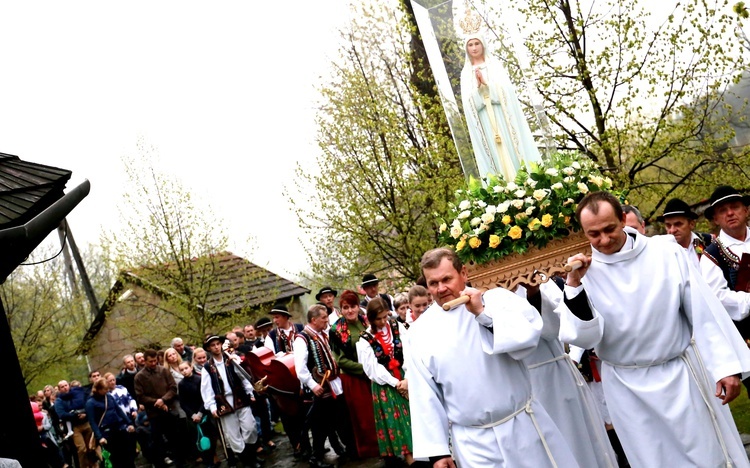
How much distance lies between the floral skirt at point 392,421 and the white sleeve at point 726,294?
4.53 metres

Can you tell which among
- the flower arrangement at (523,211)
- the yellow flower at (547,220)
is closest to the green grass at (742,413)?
the flower arrangement at (523,211)

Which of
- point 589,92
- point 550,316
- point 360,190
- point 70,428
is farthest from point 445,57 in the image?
point 70,428

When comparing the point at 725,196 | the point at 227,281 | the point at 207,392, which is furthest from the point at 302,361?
the point at 227,281

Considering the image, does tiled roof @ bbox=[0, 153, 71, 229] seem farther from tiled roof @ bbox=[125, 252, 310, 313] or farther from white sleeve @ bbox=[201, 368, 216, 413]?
tiled roof @ bbox=[125, 252, 310, 313]

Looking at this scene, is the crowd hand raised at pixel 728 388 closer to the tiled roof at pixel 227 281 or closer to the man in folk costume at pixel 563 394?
the man in folk costume at pixel 563 394

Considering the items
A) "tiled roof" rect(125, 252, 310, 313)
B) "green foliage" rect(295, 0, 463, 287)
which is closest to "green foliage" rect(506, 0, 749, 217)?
"green foliage" rect(295, 0, 463, 287)

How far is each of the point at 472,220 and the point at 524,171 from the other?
812mm

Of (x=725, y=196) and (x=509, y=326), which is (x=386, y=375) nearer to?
(x=725, y=196)

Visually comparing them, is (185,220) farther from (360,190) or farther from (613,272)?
(613,272)

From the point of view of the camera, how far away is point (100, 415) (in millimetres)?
15336

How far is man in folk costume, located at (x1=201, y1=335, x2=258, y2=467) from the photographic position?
13.8m

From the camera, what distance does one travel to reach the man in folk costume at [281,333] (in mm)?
15071

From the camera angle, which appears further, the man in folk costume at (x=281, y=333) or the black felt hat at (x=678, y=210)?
the man in folk costume at (x=281, y=333)

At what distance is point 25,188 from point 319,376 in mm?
5653
